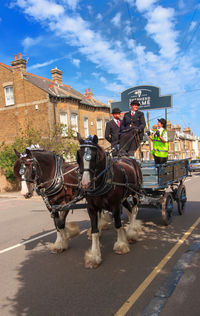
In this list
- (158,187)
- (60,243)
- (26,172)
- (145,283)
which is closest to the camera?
(145,283)

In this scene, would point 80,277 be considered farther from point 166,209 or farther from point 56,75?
point 56,75

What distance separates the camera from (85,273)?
4285 mm

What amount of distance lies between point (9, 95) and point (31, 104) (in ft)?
9.75

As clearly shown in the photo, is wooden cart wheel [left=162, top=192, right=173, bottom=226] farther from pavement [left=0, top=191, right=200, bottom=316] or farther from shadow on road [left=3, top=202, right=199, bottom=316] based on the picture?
pavement [left=0, top=191, right=200, bottom=316]

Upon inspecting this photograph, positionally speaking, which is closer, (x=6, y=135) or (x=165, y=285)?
(x=165, y=285)

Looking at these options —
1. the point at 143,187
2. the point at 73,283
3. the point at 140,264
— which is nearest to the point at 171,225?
the point at 143,187

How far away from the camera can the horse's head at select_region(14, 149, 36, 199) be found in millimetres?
4789

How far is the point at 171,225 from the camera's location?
6910 millimetres

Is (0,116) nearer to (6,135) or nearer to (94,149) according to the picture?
(6,135)

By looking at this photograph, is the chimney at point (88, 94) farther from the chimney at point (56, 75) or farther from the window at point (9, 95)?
the window at point (9, 95)

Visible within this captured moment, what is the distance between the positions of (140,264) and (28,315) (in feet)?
6.74

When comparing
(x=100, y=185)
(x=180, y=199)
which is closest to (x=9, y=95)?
(x=180, y=199)

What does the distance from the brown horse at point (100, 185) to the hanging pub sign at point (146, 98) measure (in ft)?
67.7

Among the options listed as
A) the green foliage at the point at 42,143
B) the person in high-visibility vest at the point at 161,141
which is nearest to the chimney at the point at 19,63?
the green foliage at the point at 42,143
